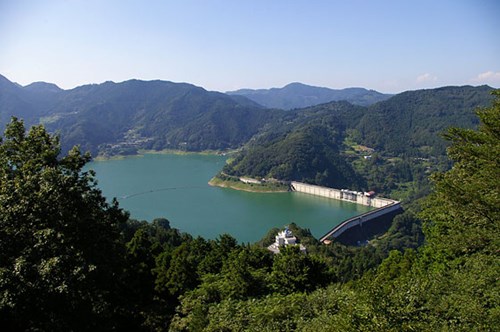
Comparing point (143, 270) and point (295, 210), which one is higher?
point (143, 270)

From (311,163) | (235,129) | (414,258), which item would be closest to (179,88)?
(235,129)

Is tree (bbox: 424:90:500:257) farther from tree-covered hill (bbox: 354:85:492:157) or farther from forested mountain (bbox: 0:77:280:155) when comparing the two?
forested mountain (bbox: 0:77:280:155)

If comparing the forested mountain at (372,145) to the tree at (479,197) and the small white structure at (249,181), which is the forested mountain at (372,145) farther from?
the tree at (479,197)

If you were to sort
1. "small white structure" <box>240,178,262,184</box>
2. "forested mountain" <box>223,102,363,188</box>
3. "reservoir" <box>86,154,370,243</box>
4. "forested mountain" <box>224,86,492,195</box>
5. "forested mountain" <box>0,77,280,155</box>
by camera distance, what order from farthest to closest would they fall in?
"forested mountain" <box>0,77,280,155</box>
"forested mountain" <box>224,86,492,195</box>
"forested mountain" <box>223,102,363,188</box>
"small white structure" <box>240,178,262,184</box>
"reservoir" <box>86,154,370,243</box>

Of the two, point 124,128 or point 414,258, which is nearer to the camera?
point 414,258

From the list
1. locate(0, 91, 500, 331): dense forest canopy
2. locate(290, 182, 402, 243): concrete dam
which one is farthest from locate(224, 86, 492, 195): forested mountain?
locate(0, 91, 500, 331): dense forest canopy

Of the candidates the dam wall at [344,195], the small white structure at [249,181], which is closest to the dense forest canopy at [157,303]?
the dam wall at [344,195]

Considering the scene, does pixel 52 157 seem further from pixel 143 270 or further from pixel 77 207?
pixel 143 270

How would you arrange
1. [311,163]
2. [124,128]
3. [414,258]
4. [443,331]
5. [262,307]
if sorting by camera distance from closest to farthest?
[443,331] → [262,307] → [414,258] → [311,163] → [124,128]
